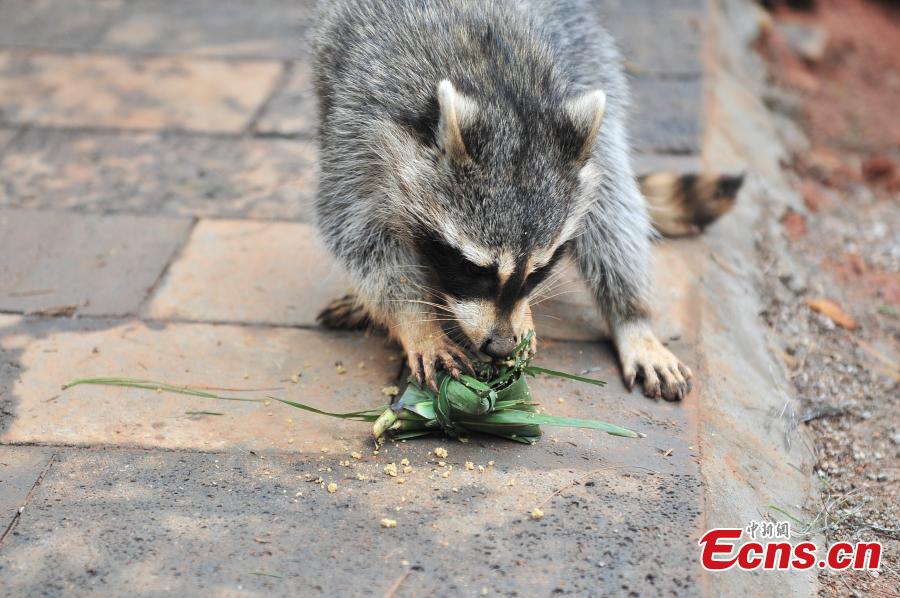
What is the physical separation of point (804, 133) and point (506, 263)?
4.54 meters

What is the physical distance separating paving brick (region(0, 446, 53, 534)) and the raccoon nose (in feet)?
4.95

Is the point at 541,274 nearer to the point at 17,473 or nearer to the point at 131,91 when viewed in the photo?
the point at 17,473

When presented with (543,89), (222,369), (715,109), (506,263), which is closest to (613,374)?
(506,263)

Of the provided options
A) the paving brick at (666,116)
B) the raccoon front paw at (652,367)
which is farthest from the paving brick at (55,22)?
the raccoon front paw at (652,367)

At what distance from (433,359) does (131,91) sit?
11.8ft

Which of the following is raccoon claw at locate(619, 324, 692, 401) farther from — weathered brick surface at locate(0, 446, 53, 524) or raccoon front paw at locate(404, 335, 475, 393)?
weathered brick surface at locate(0, 446, 53, 524)

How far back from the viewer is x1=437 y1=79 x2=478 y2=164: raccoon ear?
3289 mm

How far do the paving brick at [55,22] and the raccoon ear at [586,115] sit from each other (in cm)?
449

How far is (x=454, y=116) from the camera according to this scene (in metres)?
3.28

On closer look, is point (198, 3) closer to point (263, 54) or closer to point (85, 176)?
point (263, 54)

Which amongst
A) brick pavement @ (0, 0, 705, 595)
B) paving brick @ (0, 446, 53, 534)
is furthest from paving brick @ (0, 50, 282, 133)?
paving brick @ (0, 446, 53, 534)

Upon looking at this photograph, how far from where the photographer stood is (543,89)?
3623mm

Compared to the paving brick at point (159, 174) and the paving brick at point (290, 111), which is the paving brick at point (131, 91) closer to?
the paving brick at point (290, 111)

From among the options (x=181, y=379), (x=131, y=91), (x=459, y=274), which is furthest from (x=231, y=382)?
(x=131, y=91)
